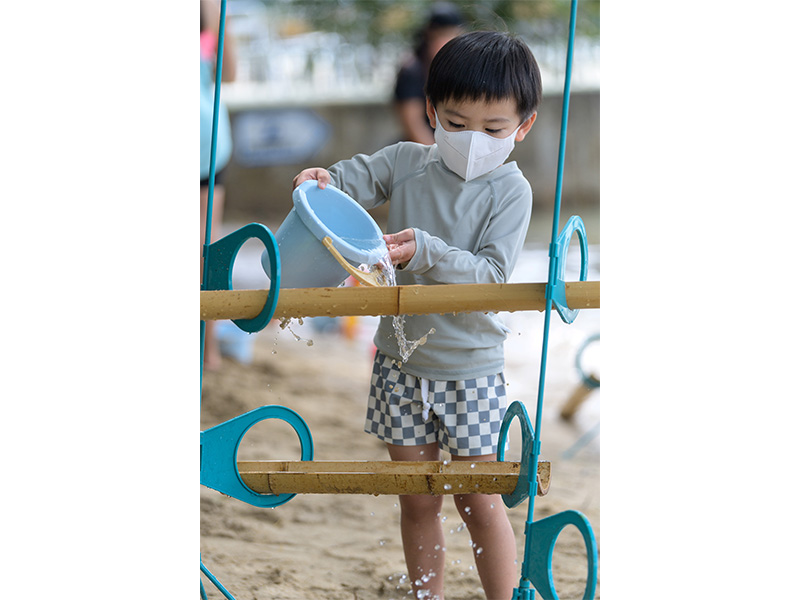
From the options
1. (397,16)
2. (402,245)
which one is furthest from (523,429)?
(397,16)

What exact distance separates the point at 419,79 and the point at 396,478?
80.3 inches

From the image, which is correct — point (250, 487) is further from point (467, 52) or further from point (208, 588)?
point (467, 52)

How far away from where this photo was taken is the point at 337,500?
2188 mm

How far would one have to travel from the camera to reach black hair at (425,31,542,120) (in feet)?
3.90

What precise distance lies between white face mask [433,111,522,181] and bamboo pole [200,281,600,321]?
246 millimetres

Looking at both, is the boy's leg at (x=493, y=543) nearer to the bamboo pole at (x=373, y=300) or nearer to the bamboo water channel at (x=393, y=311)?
the bamboo water channel at (x=393, y=311)

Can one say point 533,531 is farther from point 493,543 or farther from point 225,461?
point 225,461

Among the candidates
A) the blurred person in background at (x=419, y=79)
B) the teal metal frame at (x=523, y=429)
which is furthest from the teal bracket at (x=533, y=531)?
the blurred person in background at (x=419, y=79)

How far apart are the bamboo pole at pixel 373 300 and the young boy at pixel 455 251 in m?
0.13

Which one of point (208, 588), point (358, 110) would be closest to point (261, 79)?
point (358, 110)

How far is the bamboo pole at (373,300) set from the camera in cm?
104

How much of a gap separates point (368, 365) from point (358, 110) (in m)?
3.43

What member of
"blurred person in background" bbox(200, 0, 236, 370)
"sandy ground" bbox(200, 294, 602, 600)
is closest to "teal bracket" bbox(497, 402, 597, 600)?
"sandy ground" bbox(200, 294, 602, 600)

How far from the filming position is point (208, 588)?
1.50m
